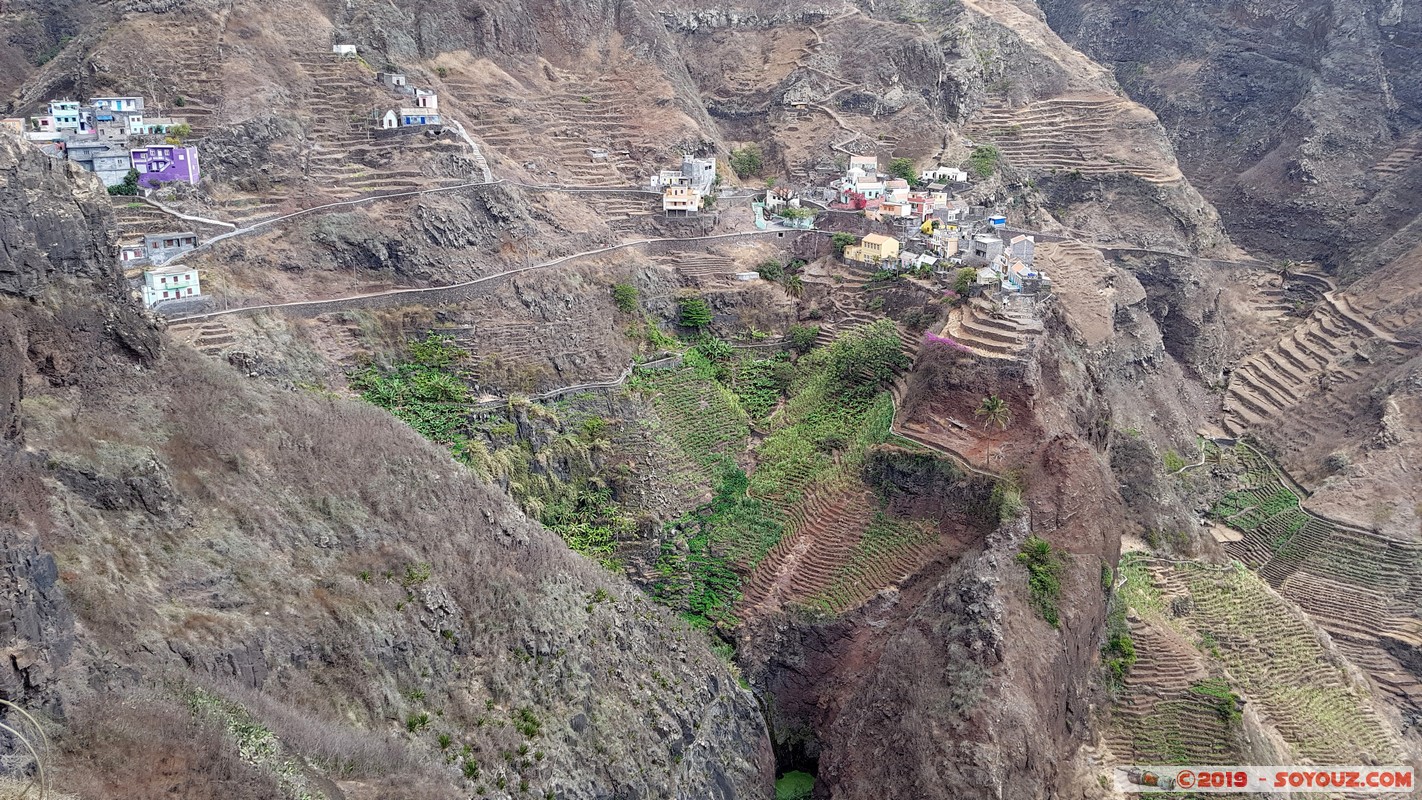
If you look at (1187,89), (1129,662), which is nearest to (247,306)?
(1129,662)

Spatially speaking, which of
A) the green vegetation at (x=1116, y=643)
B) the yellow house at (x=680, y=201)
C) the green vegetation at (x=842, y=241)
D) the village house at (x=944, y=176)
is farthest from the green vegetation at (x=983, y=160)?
the green vegetation at (x=1116, y=643)

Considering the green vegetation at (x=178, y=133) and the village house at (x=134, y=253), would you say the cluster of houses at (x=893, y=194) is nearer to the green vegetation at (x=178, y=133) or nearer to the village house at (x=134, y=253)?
the green vegetation at (x=178, y=133)

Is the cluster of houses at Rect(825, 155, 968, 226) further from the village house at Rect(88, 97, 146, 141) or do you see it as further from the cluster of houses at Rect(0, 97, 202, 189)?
the village house at Rect(88, 97, 146, 141)

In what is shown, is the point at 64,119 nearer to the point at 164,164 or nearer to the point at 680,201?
the point at 164,164

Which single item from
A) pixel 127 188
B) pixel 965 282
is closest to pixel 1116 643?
pixel 965 282

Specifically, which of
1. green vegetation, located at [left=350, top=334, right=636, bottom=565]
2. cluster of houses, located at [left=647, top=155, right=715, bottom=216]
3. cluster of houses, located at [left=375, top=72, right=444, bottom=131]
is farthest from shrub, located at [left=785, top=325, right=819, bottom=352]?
cluster of houses, located at [left=375, top=72, right=444, bottom=131]

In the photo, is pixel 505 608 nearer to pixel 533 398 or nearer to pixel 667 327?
pixel 533 398

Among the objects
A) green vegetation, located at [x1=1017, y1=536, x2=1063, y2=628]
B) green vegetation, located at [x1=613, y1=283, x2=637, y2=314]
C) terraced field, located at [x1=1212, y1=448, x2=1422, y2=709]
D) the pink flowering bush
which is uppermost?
the pink flowering bush
